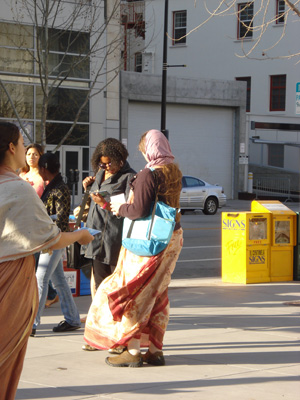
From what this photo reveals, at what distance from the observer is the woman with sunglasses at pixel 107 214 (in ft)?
23.9

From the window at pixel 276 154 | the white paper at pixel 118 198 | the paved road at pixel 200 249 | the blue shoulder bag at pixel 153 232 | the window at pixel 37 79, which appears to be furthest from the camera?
the window at pixel 276 154

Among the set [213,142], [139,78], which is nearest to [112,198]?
[139,78]

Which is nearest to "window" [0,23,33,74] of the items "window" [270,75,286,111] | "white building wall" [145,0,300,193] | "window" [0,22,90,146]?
"window" [0,22,90,146]

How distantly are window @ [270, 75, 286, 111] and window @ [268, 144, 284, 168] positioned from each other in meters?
2.37

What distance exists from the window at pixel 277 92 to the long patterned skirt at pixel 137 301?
4193cm

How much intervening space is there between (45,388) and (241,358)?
6.08 feet

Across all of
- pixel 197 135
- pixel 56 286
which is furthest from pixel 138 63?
pixel 56 286

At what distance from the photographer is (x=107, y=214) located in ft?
24.0

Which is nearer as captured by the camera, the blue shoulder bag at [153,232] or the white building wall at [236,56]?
the blue shoulder bag at [153,232]

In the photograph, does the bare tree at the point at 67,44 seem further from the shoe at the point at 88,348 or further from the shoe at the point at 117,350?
the shoe at the point at 117,350

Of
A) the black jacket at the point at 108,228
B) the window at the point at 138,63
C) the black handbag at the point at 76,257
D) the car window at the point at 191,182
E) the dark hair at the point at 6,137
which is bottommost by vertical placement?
the car window at the point at 191,182

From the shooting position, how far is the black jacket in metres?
7.25

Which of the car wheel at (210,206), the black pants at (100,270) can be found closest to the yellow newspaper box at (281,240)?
the black pants at (100,270)

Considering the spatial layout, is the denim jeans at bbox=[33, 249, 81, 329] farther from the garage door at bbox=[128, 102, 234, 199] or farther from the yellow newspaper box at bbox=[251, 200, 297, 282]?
the garage door at bbox=[128, 102, 234, 199]
